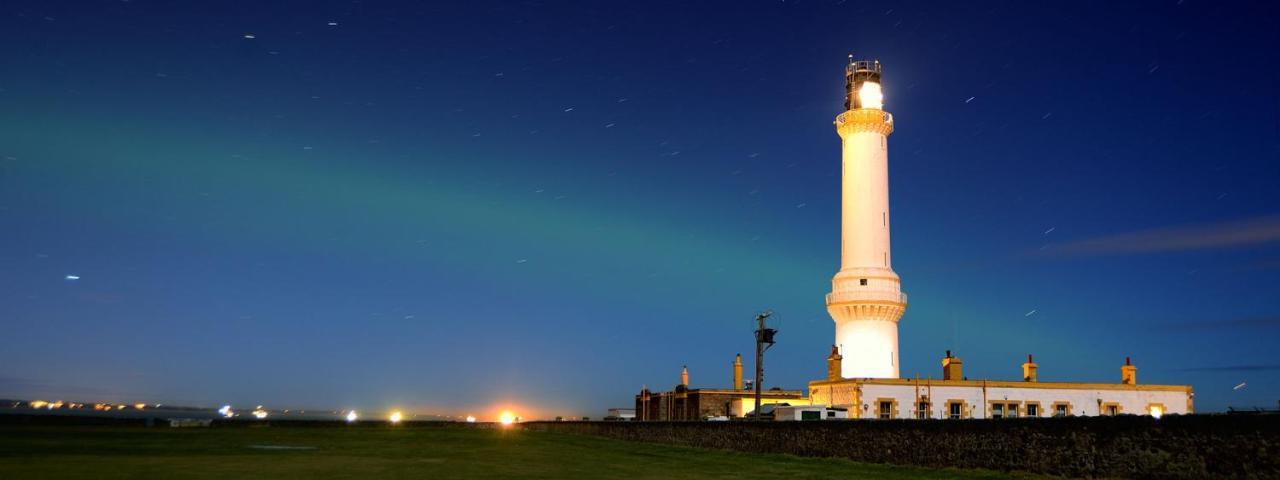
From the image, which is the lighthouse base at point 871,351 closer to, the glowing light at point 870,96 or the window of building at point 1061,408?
the window of building at point 1061,408

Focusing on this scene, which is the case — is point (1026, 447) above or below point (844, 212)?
below

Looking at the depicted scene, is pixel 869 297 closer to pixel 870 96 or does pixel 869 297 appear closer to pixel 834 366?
pixel 834 366

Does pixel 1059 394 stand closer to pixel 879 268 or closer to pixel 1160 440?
pixel 879 268

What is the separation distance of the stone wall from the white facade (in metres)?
16.4

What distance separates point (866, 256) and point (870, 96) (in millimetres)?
11200

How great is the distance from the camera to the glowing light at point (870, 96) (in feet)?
212

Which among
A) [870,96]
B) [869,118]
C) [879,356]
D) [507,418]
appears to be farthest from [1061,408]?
[507,418]

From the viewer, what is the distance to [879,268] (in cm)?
6047

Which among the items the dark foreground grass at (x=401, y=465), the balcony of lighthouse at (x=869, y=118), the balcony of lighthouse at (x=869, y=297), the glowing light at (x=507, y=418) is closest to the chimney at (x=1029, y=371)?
the balcony of lighthouse at (x=869, y=297)

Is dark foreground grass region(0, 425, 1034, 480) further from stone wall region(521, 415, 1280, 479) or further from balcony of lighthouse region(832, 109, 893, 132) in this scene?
balcony of lighthouse region(832, 109, 893, 132)

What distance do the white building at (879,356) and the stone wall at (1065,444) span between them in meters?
17.5

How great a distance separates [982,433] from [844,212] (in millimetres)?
39669

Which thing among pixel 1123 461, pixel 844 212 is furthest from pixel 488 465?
pixel 844 212

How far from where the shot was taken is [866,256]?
200 feet
